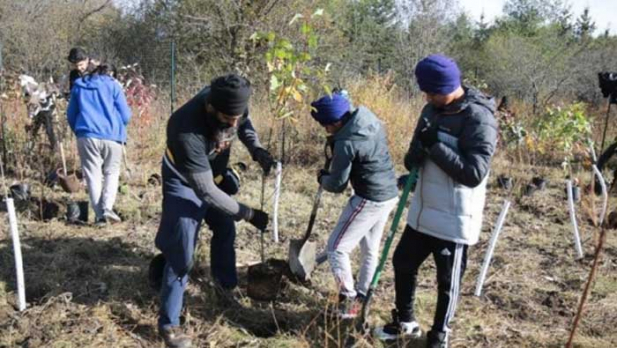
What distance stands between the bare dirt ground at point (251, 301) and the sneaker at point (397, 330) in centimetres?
5

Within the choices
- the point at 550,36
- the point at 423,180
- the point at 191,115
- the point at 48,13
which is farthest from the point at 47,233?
the point at 550,36

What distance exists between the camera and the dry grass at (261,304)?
3.04 m

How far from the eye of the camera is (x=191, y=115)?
2.68m

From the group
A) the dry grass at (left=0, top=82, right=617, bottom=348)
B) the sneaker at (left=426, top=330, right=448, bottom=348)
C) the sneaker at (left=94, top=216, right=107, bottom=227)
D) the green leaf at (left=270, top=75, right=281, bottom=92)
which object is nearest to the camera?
the sneaker at (left=426, top=330, right=448, bottom=348)

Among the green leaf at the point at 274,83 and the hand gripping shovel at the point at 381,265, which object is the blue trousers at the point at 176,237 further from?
the hand gripping shovel at the point at 381,265

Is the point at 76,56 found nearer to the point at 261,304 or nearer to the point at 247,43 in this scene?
the point at 261,304

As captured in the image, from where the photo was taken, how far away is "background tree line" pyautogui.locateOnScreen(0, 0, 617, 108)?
13.3 m

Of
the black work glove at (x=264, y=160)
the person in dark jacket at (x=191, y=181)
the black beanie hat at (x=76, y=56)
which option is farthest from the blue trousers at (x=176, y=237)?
the black beanie hat at (x=76, y=56)

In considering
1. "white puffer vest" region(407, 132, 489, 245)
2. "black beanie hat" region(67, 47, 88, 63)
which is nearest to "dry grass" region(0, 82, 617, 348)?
"white puffer vest" region(407, 132, 489, 245)

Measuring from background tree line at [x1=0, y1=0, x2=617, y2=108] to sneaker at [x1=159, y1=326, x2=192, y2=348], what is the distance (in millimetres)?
7593

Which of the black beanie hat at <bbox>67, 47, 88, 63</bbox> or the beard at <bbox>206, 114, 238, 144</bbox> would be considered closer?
the beard at <bbox>206, 114, 238, 144</bbox>

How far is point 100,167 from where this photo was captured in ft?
15.6

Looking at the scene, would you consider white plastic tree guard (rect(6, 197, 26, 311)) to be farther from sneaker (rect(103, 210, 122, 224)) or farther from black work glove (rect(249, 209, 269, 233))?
sneaker (rect(103, 210, 122, 224))

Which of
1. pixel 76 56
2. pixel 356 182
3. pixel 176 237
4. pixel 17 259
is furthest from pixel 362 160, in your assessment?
pixel 76 56
